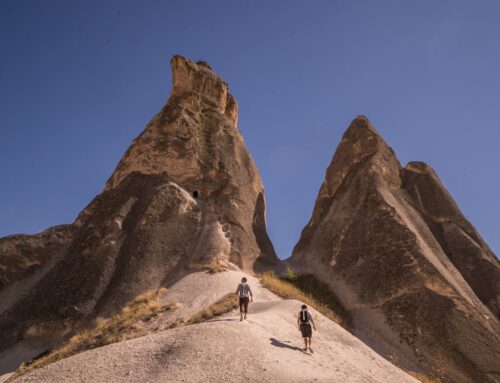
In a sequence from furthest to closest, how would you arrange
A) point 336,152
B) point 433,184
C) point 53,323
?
1. point 336,152
2. point 433,184
3. point 53,323

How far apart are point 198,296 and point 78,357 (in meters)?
6.37

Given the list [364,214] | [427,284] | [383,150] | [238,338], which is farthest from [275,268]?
[238,338]

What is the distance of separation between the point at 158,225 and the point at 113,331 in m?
7.08

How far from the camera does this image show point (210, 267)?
59.1 ft

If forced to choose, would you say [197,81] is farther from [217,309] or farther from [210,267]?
[217,309]

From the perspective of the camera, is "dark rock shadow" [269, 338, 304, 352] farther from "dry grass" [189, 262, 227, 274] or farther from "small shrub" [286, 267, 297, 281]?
"small shrub" [286, 267, 297, 281]

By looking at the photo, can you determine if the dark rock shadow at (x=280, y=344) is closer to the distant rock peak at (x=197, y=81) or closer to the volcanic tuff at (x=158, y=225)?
the volcanic tuff at (x=158, y=225)

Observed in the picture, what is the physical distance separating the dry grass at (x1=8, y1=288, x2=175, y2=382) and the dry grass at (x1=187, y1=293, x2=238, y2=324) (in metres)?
1.69

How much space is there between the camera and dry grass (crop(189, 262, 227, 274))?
17672 millimetres

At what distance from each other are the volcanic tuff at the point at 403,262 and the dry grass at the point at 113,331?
7.81 metres

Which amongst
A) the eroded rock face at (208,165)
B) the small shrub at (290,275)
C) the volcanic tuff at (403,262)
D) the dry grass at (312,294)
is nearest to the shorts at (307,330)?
the dry grass at (312,294)

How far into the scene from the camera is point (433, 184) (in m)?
25.3

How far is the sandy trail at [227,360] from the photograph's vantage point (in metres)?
8.09

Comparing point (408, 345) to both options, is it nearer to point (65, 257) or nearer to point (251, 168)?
point (251, 168)
